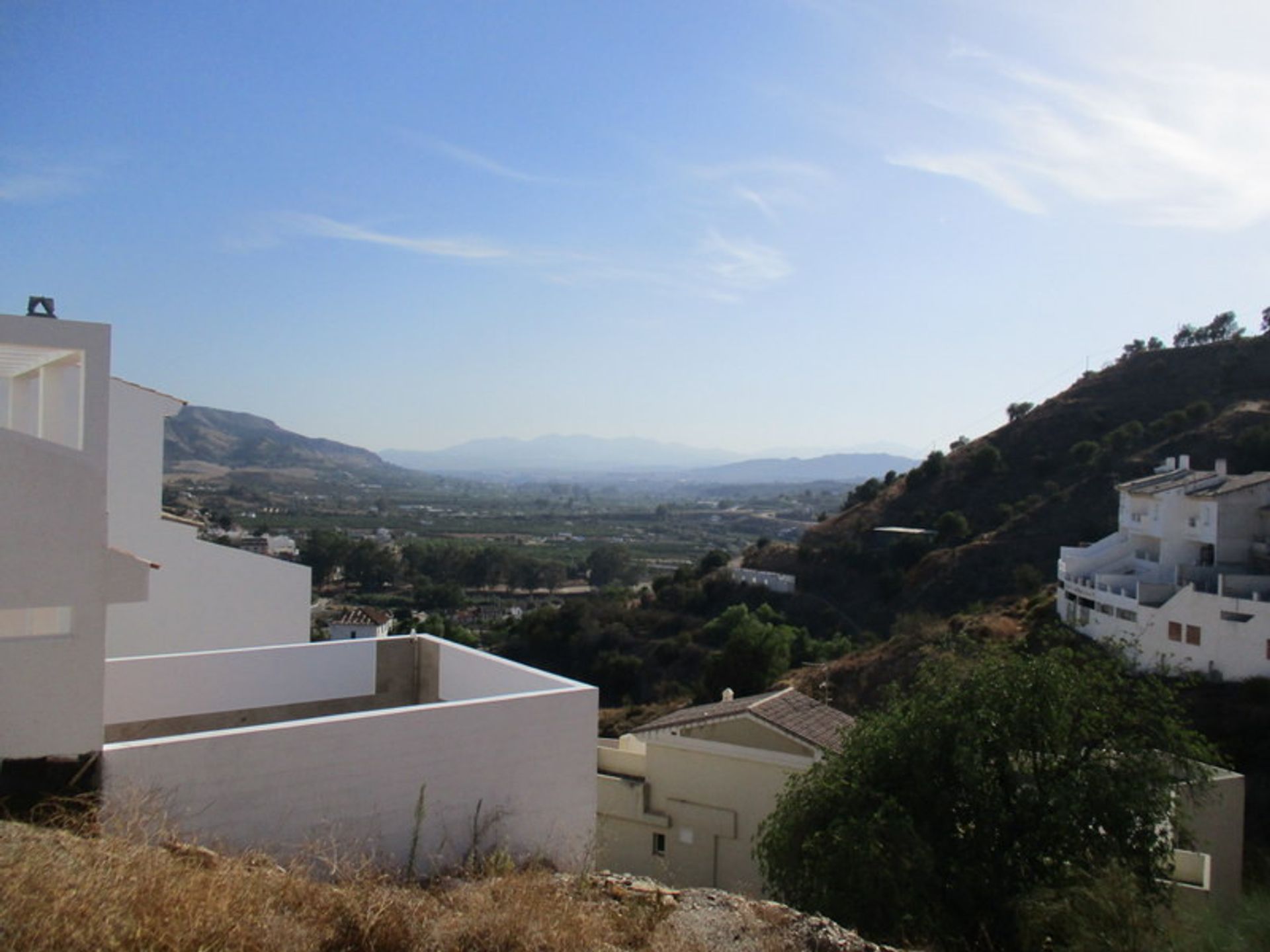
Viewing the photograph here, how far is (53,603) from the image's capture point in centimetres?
580

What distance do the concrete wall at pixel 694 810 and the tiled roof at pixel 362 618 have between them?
15505mm

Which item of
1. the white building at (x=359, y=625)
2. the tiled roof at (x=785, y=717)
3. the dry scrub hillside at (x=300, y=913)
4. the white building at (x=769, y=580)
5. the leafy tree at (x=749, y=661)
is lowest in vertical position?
the leafy tree at (x=749, y=661)

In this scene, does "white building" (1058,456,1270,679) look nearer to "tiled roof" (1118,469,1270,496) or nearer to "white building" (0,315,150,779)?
"tiled roof" (1118,469,1270,496)

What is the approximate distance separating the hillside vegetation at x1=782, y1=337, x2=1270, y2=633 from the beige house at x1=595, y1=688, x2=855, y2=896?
25.5 metres

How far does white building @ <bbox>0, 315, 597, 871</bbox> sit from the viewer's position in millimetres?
5746

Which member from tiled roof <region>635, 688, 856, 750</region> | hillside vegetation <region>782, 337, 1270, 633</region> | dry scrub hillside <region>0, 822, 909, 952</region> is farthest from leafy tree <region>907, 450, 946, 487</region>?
dry scrub hillside <region>0, 822, 909, 952</region>

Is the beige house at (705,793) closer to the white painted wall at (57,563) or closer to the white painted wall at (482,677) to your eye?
the white painted wall at (482,677)

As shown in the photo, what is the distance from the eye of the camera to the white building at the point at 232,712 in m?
5.75

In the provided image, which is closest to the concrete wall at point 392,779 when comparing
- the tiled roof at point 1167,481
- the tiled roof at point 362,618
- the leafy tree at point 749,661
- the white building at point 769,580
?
the tiled roof at point 362,618

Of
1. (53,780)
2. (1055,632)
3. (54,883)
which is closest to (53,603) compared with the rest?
(53,780)

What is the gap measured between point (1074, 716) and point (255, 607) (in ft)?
33.5

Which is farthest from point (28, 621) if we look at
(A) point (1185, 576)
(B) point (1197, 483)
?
(B) point (1197, 483)

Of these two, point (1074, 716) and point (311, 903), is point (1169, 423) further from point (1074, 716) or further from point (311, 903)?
point (311, 903)

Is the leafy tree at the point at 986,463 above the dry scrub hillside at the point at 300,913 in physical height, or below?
above
